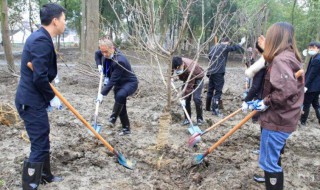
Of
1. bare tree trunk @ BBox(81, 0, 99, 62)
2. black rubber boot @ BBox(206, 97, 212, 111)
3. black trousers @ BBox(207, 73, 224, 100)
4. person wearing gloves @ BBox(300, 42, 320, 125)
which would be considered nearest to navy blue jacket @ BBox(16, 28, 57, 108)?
black trousers @ BBox(207, 73, 224, 100)

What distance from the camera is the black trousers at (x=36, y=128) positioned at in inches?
126

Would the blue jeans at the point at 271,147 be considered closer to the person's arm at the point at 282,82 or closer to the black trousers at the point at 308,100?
the person's arm at the point at 282,82

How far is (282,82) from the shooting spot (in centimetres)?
279

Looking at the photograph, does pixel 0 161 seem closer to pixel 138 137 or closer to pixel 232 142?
pixel 138 137

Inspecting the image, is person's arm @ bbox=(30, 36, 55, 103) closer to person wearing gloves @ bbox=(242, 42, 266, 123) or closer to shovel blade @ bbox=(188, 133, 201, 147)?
person wearing gloves @ bbox=(242, 42, 266, 123)

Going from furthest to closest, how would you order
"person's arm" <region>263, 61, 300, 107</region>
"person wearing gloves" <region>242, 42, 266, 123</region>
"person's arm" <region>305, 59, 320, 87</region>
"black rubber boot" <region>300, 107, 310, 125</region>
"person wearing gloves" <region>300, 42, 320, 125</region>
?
"black rubber boot" <region>300, 107, 310, 125</region>, "person's arm" <region>305, 59, 320, 87</region>, "person wearing gloves" <region>300, 42, 320, 125</region>, "person wearing gloves" <region>242, 42, 266, 123</region>, "person's arm" <region>263, 61, 300, 107</region>

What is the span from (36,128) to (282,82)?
239 cm

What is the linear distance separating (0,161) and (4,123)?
1.64m

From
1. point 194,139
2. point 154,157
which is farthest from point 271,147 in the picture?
point 154,157

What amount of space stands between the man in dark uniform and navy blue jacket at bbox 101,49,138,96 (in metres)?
1.84

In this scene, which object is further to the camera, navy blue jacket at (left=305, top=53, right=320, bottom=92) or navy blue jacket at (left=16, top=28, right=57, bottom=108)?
navy blue jacket at (left=305, top=53, right=320, bottom=92)

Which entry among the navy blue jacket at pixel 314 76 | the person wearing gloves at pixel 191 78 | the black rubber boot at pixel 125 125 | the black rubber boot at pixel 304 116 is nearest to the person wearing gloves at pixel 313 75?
the navy blue jacket at pixel 314 76

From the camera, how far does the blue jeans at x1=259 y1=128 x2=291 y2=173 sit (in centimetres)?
304

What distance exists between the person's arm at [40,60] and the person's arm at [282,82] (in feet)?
6.95
